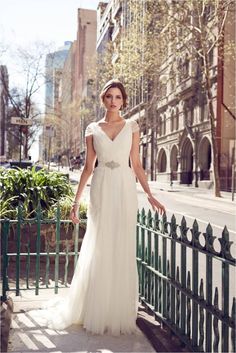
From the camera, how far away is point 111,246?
381 centimetres

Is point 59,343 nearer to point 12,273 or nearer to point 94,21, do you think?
point 12,273

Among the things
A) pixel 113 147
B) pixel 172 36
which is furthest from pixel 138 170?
pixel 172 36

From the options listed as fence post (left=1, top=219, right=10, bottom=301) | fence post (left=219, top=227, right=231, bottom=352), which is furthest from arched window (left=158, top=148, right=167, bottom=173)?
fence post (left=219, top=227, right=231, bottom=352)

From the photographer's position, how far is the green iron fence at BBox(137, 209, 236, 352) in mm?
2926

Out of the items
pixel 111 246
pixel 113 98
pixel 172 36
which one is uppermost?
pixel 172 36

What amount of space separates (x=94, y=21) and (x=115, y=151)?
4764 inches

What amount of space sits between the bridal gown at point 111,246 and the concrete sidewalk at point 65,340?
0.32ft

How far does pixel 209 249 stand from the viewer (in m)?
3.13

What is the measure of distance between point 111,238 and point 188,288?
0.80 meters

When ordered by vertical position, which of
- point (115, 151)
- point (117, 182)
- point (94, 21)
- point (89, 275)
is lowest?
point (89, 275)

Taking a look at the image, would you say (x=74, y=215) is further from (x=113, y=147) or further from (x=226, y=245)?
(x=226, y=245)

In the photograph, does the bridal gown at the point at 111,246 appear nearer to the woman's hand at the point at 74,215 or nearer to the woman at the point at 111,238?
the woman at the point at 111,238

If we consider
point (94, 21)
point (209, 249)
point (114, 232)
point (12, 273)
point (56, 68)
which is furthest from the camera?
point (94, 21)

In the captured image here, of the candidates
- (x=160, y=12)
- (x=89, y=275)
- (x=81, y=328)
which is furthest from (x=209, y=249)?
(x=160, y=12)
